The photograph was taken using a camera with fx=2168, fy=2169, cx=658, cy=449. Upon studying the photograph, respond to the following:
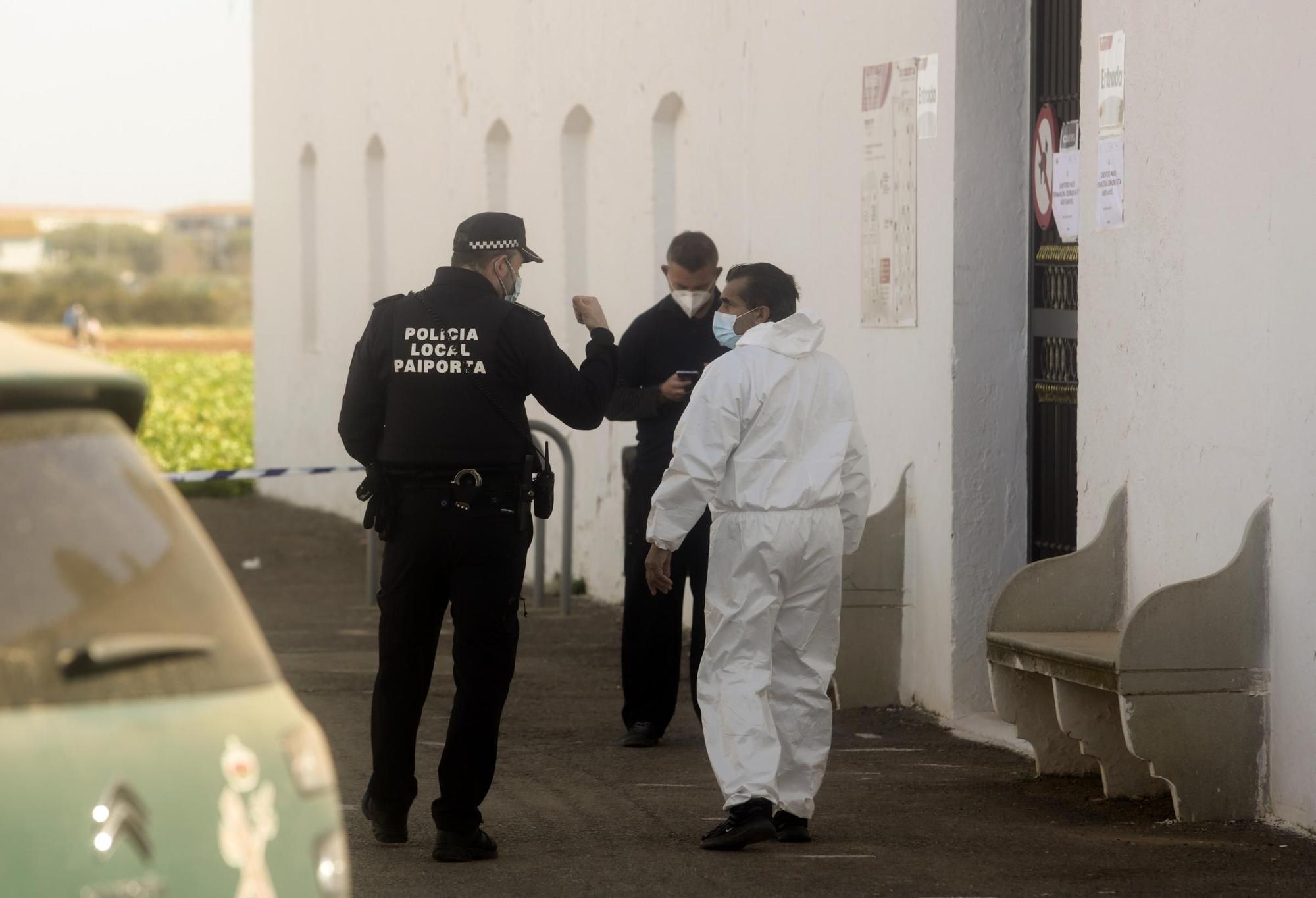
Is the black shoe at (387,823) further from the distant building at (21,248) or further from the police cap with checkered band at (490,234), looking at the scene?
the distant building at (21,248)

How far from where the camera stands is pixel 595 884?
6461 millimetres

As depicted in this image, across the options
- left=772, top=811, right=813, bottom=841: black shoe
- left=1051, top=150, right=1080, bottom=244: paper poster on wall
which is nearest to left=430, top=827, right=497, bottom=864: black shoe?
left=772, top=811, right=813, bottom=841: black shoe

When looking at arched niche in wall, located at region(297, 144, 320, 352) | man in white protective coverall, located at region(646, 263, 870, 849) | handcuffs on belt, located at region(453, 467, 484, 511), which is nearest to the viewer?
handcuffs on belt, located at region(453, 467, 484, 511)

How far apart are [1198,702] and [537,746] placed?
117 inches

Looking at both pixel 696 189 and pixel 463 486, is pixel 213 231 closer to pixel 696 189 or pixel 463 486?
pixel 696 189

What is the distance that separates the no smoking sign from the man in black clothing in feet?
4.72

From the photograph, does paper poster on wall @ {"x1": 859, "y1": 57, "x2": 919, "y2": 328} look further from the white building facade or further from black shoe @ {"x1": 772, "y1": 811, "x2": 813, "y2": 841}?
black shoe @ {"x1": 772, "y1": 811, "x2": 813, "y2": 841}

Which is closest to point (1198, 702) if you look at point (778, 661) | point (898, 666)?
point (778, 661)

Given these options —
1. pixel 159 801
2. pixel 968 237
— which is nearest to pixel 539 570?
pixel 968 237

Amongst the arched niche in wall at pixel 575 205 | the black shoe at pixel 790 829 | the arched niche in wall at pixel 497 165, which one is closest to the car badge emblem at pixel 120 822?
the black shoe at pixel 790 829

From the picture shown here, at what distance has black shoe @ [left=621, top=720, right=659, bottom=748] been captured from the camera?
8914 mm

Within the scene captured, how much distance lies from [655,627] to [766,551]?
2113 millimetres

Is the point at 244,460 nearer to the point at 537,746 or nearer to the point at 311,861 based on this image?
the point at 537,746

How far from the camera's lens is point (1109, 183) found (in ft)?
26.9
